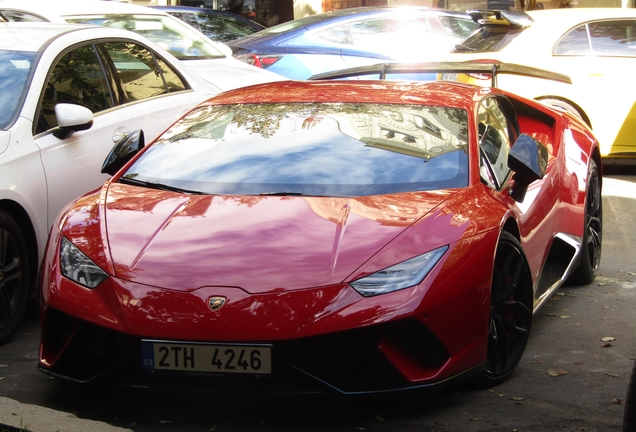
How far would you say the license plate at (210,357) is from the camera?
12.9 ft

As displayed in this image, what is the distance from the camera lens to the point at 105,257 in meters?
4.36

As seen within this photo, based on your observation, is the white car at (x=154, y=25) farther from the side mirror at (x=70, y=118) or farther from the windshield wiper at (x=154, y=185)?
the windshield wiper at (x=154, y=185)

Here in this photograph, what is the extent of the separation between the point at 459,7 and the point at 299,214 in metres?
22.2

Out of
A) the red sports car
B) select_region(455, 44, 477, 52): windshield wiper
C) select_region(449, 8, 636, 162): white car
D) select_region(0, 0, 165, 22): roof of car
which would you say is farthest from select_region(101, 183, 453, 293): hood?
select_region(455, 44, 477, 52): windshield wiper

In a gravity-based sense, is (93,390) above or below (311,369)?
below

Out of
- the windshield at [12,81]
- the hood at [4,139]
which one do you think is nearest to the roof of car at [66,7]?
the windshield at [12,81]

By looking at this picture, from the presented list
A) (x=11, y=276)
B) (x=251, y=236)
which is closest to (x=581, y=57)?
(x=11, y=276)

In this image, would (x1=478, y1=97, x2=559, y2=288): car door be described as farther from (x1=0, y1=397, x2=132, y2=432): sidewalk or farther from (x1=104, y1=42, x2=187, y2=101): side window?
(x1=104, y1=42, x2=187, y2=101): side window

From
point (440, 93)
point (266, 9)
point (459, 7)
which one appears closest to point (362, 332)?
point (440, 93)

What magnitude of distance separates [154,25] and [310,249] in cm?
714

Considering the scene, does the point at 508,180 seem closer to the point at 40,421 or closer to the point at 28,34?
the point at 40,421

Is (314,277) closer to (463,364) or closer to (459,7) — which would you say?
(463,364)

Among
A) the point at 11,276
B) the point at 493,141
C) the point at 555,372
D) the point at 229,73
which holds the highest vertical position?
the point at 493,141

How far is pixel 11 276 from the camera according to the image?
551 centimetres
